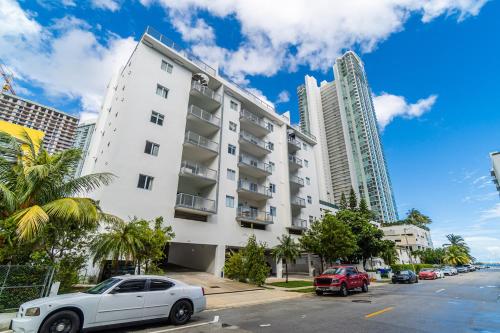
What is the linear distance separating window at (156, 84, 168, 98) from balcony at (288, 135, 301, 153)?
63.3 ft

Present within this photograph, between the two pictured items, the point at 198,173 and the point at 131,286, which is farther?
the point at 198,173

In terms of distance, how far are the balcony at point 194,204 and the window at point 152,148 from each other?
13.8ft

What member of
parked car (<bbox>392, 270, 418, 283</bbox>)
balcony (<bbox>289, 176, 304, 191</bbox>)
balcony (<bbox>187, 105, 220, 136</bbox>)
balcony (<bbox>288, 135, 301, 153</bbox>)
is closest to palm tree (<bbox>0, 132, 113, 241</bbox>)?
balcony (<bbox>187, 105, 220, 136</bbox>)

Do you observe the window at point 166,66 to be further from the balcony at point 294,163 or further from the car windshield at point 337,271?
the car windshield at point 337,271

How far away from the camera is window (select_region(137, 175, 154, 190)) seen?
19.3m

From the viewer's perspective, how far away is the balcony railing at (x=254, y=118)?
30.4m

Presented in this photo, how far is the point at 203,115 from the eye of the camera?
84.6 ft

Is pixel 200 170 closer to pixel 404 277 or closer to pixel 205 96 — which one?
pixel 205 96

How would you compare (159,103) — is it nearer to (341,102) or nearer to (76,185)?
(76,185)

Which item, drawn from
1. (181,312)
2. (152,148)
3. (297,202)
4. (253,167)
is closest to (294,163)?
(297,202)

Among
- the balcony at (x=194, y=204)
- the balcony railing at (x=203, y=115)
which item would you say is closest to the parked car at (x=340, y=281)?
the balcony at (x=194, y=204)

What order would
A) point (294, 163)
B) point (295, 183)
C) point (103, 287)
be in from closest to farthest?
point (103, 287) → point (295, 183) → point (294, 163)

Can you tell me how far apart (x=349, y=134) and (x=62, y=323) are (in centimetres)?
8236

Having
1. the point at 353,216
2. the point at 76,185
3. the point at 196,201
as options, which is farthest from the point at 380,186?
the point at 76,185
